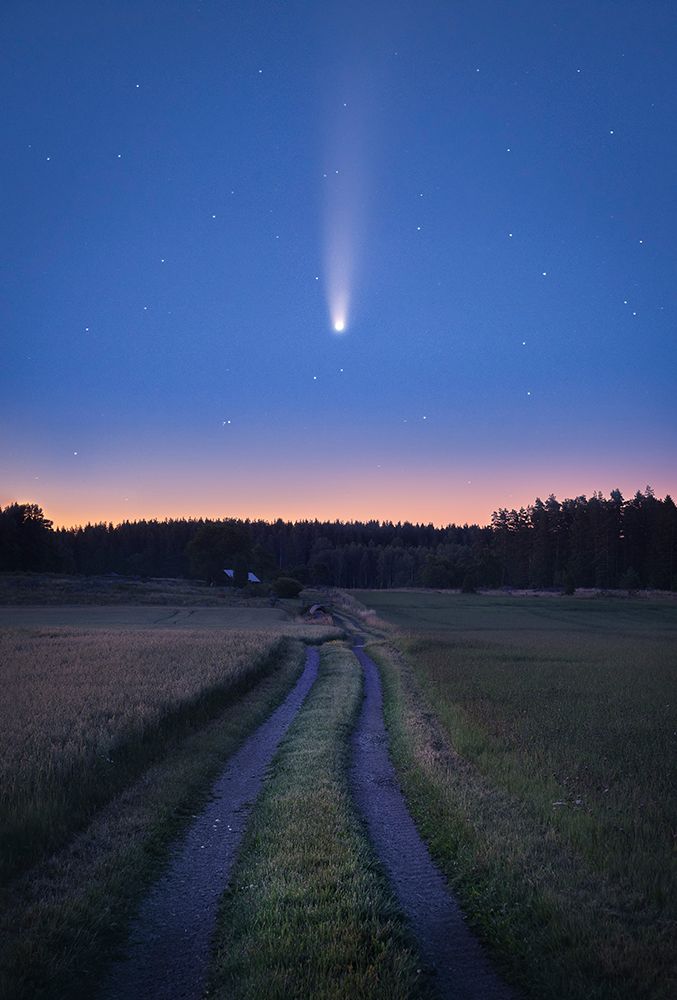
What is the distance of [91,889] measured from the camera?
304 inches

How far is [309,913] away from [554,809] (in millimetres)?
4925

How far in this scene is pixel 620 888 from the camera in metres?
7.55

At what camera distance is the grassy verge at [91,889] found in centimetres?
614

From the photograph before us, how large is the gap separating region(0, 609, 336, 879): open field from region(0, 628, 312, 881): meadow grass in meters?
0.02

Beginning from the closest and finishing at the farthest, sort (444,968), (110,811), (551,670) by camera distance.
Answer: (444,968) < (110,811) < (551,670)

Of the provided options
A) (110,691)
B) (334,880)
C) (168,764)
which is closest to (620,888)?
(334,880)

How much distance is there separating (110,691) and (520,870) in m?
14.4

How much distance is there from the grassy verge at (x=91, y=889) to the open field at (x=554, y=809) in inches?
162

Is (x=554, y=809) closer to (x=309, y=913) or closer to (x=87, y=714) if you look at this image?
(x=309, y=913)

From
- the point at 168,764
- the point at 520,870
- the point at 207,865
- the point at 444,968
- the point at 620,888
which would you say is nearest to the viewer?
the point at 444,968

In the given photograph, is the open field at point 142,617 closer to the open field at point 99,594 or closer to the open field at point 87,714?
the open field at point 99,594

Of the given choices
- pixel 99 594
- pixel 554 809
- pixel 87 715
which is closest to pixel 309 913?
pixel 554 809

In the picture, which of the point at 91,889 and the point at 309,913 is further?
the point at 91,889

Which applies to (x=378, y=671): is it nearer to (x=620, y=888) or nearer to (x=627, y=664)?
(x=627, y=664)
